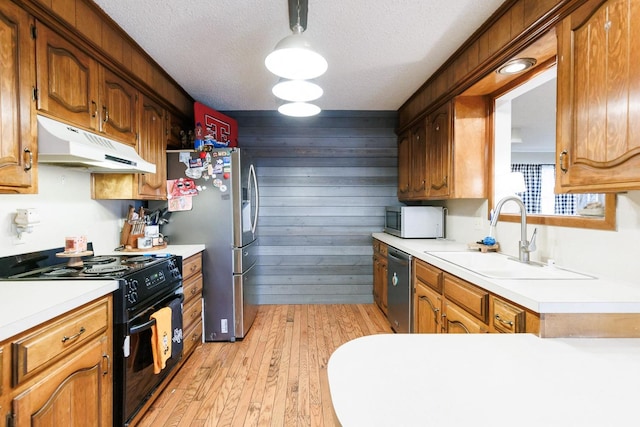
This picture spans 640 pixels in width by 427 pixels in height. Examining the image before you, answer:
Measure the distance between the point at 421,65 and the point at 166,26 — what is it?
1.95 meters

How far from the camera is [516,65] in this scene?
1.91 meters

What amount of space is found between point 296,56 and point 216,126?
80.0 inches

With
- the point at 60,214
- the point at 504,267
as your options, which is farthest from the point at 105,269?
the point at 504,267

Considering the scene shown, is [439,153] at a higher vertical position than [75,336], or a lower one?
higher

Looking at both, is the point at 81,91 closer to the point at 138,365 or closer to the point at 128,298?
the point at 128,298

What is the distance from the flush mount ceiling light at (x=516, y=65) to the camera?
73.2 inches

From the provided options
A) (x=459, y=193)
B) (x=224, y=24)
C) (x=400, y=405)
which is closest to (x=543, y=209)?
(x=459, y=193)

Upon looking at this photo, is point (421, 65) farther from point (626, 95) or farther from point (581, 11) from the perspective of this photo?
point (626, 95)

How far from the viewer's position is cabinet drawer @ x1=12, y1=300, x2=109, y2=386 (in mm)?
1050

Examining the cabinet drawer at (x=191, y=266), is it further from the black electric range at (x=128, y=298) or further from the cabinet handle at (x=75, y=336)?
the cabinet handle at (x=75, y=336)

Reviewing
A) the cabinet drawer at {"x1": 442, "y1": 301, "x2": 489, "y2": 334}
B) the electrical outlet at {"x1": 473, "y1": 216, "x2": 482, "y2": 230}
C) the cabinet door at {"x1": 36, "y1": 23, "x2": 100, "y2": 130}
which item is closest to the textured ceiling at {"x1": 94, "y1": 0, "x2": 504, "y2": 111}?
the cabinet door at {"x1": 36, "y1": 23, "x2": 100, "y2": 130}

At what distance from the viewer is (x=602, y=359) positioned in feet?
2.87

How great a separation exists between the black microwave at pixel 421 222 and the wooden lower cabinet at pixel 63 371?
258 cm

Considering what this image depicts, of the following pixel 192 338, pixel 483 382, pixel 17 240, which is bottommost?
pixel 192 338
